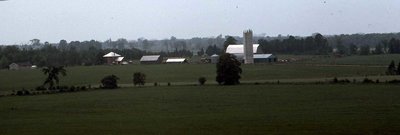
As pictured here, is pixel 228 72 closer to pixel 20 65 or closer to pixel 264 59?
pixel 264 59

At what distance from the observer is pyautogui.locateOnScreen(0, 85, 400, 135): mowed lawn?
56.0ft

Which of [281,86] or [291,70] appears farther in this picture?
[291,70]

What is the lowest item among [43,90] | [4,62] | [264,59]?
[43,90]

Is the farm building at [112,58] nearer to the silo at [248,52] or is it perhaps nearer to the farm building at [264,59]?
the silo at [248,52]

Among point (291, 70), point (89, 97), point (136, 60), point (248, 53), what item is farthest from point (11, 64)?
point (89, 97)

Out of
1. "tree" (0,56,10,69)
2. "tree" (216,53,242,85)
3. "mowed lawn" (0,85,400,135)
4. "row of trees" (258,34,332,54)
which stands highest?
"row of trees" (258,34,332,54)

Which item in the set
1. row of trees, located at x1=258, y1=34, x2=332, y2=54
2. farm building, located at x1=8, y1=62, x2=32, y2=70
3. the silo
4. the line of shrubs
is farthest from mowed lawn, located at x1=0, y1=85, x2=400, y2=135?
row of trees, located at x1=258, y1=34, x2=332, y2=54

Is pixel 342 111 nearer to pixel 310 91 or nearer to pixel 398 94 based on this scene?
pixel 398 94

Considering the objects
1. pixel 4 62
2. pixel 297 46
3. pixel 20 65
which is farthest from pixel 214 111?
pixel 297 46

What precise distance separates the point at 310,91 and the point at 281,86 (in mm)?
4005

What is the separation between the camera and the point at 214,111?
73.9 feet

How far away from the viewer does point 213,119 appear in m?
19.7

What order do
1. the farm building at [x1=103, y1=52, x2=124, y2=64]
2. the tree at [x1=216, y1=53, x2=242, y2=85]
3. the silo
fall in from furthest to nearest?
the farm building at [x1=103, y1=52, x2=124, y2=64] < the silo < the tree at [x1=216, y1=53, x2=242, y2=85]

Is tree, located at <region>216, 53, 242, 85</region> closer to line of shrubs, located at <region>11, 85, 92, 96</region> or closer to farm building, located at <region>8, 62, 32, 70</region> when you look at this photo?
line of shrubs, located at <region>11, 85, 92, 96</region>
